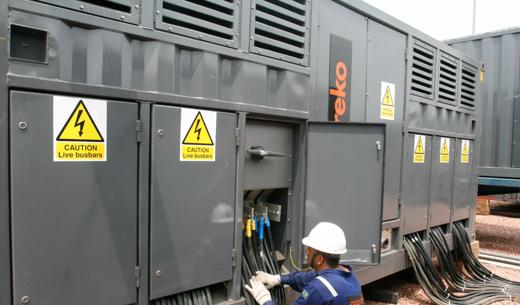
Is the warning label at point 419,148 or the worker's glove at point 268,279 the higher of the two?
the warning label at point 419,148

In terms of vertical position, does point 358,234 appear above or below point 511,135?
below

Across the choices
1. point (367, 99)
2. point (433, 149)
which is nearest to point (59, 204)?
point (367, 99)

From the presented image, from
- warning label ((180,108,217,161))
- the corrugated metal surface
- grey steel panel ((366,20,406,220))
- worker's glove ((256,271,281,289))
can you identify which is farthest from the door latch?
the corrugated metal surface

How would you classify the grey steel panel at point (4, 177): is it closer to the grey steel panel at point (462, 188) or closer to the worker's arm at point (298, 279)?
the worker's arm at point (298, 279)

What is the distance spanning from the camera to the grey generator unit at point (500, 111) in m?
6.38

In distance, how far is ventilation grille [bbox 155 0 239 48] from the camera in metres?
2.13

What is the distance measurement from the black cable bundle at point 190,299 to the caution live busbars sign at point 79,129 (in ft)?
2.84

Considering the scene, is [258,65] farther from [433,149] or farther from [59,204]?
[433,149]

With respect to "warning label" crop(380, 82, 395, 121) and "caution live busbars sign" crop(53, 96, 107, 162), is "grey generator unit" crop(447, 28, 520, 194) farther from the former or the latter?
"caution live busbars sign" crop(53, 96, 107, 162)

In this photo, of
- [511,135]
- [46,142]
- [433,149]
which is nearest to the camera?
Result: [46,142]

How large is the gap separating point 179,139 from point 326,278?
106 cm

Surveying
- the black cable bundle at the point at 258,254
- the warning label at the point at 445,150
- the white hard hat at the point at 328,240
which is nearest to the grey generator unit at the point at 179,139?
the black cable bundle at the point at 258,254

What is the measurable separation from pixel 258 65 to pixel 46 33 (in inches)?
48.2

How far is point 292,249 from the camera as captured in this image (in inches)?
116
